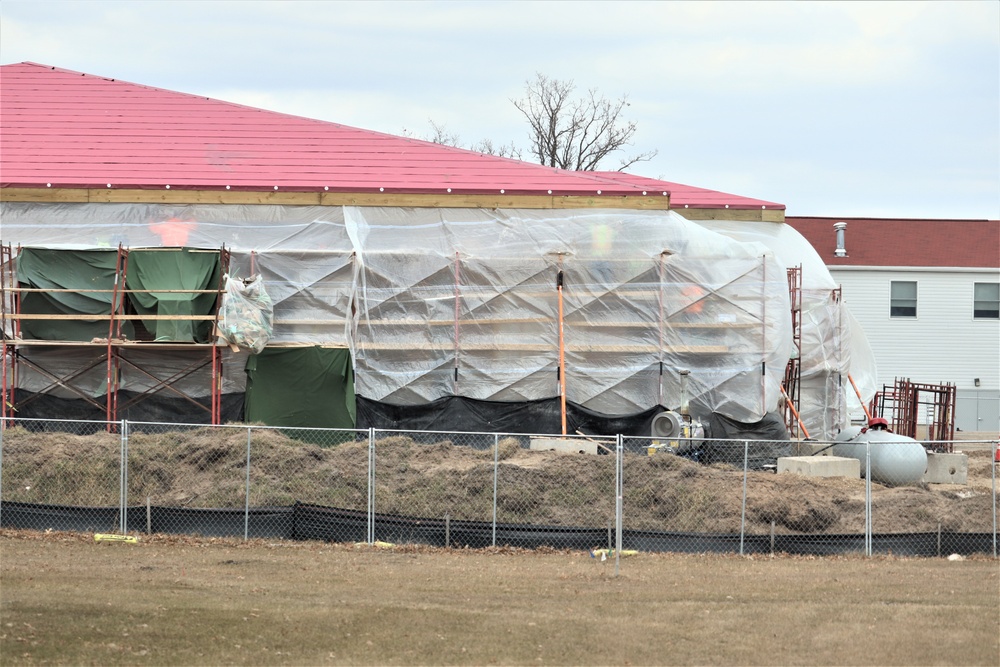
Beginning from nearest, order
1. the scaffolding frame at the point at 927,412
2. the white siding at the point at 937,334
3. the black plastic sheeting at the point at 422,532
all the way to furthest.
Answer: the black plastic sheeting at the point at 422,532
the scaffolding frame at the point at 927,412
the white siding at the point at 937,334

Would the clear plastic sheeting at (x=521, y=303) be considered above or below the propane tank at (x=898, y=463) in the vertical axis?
above

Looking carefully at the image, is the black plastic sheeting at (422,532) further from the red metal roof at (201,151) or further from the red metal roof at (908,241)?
the red metal roof at (908,241)

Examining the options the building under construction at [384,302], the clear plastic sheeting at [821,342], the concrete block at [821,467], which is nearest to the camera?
the concrete block at [821,467]

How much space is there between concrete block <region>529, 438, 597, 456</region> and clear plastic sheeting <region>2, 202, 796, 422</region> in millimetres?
2632

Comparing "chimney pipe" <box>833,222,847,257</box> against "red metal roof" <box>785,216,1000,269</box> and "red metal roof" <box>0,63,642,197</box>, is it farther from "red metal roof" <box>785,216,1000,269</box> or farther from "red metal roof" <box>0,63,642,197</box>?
"red metal roof" <box>0,63,642,197</box>

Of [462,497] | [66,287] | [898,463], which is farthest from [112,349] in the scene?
[898,463]

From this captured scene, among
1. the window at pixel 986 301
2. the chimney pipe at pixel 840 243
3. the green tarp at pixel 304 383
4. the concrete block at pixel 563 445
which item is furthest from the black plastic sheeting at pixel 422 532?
the window at pixel 986 301

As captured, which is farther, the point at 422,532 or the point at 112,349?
the point at 112,349

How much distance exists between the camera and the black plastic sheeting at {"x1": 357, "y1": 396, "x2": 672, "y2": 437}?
75.7ft

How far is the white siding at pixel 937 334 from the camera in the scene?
131 ft

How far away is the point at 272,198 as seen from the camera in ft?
78.3

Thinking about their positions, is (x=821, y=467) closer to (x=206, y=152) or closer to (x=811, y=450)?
(x=811, y=450)

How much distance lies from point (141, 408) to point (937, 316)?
91.3 feet

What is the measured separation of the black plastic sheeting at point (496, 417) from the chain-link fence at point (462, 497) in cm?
303
